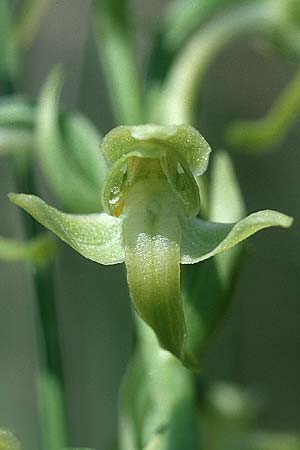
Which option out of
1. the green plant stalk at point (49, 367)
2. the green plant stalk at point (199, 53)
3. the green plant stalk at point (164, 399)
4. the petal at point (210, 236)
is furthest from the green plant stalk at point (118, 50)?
the petal at point (210, 236)

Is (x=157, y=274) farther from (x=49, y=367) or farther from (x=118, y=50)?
(x=118, y=50)

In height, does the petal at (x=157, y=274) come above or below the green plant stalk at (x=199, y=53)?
below

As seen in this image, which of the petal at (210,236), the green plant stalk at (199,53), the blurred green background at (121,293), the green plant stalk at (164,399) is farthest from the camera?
the blurred green background at (121,293)

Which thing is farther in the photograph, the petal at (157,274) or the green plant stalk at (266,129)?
the green plant stalk at (266,129)

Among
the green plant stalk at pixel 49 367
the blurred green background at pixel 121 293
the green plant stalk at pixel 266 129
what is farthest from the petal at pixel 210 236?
the blurred green background at pixel 121 293

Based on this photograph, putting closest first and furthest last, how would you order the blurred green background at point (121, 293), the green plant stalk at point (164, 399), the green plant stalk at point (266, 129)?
the green plant stalk at point (164, 399)
the green plant stalk at point (266, 129)
the blurred green background at point (121, 293)

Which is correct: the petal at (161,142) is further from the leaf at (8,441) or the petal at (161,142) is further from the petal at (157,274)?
the leaf at (8,441)

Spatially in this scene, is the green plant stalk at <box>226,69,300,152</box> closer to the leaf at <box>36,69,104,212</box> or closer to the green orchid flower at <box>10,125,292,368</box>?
the leaf at <box>36,69,104,212</box>

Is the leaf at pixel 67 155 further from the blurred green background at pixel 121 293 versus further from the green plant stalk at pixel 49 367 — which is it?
the blurred green background at pixel 121 293

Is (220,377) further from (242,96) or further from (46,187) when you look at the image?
(242,96)
